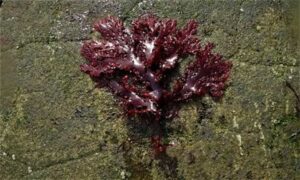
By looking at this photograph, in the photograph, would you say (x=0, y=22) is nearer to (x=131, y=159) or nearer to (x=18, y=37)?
(x=18, y=37)

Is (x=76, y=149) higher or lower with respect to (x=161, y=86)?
lower

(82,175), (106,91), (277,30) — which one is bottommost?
(82,175)

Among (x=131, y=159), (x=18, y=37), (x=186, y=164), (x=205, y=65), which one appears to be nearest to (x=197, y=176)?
(x=186, y=164)

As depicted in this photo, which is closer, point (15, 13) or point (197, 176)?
point (197, 176)

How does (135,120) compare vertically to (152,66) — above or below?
below
